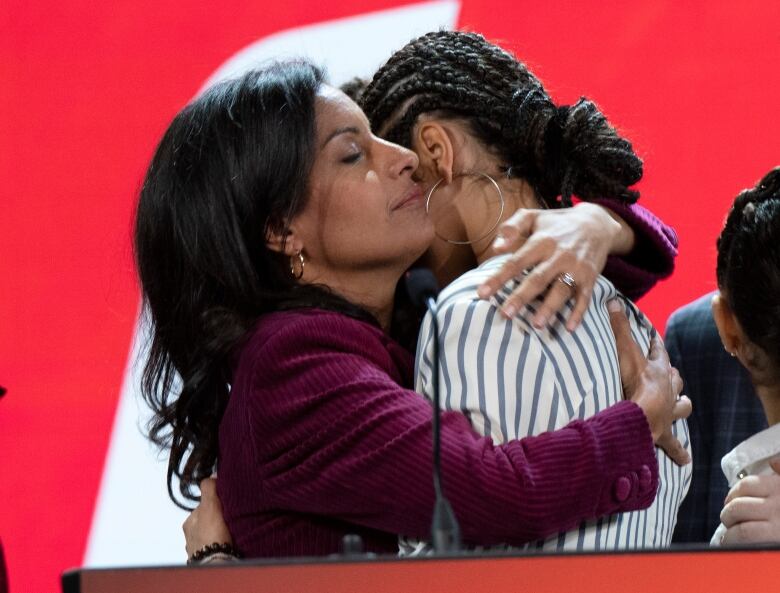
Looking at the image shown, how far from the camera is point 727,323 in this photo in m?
1.48

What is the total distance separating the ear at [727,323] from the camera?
1472mm

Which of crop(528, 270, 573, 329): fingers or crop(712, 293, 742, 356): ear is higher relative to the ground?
crop(528, 270, 573, 329): fingers

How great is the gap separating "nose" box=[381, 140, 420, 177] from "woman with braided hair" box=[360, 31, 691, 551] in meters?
0.05

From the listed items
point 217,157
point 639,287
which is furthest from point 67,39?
point 639,287

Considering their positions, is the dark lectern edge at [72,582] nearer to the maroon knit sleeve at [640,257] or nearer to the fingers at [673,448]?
the fingers at [673,448]

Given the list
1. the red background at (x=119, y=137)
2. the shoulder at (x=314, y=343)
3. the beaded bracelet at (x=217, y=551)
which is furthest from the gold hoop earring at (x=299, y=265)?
the red background at (x=119, y=137)

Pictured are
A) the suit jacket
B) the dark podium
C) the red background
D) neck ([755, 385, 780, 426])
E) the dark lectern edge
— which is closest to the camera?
the dark podium

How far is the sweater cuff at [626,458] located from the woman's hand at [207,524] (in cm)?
45

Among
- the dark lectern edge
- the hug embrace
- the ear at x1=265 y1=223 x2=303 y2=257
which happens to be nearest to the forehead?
the hug embrace

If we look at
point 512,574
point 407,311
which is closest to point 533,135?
point 407,311

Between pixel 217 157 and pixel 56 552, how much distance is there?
1.25 metres

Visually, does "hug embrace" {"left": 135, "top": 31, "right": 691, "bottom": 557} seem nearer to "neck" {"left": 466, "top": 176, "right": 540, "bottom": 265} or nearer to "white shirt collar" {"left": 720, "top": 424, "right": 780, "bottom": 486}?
"neck" {"left": 466, "top": 176, "right": 540, "bottom": 265}

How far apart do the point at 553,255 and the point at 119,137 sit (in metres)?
1.38

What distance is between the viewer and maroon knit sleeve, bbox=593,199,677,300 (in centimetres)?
154
